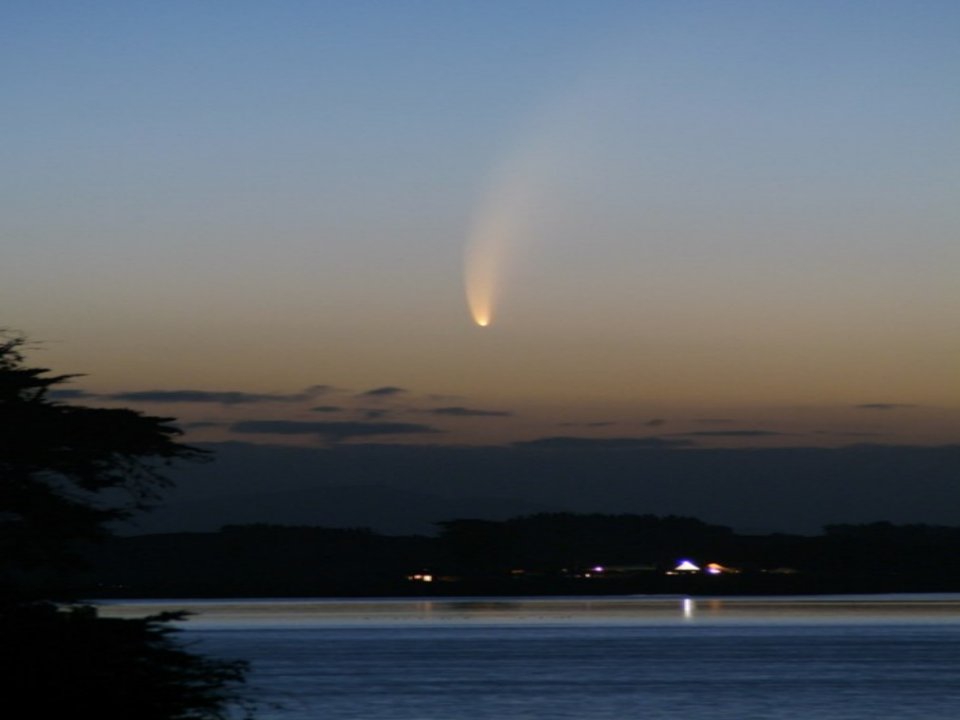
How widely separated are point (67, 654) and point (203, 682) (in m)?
3.11

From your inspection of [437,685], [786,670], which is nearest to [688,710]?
[437,685]

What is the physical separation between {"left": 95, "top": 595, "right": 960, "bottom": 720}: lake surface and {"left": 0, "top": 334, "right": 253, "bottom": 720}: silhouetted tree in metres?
11.1

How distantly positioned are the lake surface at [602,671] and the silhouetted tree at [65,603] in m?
11.1

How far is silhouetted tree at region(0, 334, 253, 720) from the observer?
32875 millimetres

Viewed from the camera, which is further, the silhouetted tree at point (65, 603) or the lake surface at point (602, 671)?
the lake surface at point (602, 671)

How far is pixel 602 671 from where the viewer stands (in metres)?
94.6

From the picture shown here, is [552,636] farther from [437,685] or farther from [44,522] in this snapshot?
[44,522]

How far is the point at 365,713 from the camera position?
67500mm

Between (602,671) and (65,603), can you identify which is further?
(602,671)

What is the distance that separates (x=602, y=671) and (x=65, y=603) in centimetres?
6231

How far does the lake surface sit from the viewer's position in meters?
68.5

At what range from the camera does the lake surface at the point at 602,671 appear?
68500mm

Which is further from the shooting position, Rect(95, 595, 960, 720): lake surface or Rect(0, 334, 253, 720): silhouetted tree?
Rect(95, 595, 960, 720): lake surface

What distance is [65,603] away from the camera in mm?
35125
